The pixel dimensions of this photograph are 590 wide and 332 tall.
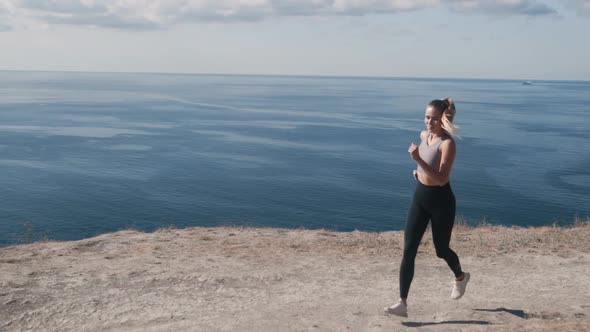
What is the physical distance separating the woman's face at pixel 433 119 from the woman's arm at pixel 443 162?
19cm

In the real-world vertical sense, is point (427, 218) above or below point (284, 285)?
above

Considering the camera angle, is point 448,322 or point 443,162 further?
point 448,322

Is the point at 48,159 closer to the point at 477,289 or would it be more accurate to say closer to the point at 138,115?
the point at 138,115

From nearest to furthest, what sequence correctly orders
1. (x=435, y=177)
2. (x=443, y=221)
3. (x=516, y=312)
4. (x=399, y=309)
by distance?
(x=435, y=177)
(x=443, y=221)
(x=399, y=309)
(x=516, y=312)

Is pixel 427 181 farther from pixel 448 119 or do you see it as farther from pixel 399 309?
pixel 399 309

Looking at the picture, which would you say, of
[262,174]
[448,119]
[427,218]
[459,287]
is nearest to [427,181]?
[427,218]

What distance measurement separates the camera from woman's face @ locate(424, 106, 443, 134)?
19.4ft

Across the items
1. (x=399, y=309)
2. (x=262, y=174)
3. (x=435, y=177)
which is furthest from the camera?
(x=262, y=174)

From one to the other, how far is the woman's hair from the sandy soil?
7.31 feet

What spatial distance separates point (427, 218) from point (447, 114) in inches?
45.5

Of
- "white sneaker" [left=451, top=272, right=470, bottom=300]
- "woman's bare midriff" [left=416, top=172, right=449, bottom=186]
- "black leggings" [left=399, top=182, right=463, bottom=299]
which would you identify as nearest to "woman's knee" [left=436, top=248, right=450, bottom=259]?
"black leggings" [left=399, top=182, right=463, bottom=299]

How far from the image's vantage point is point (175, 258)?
31.4ft

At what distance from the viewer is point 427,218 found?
243 inches

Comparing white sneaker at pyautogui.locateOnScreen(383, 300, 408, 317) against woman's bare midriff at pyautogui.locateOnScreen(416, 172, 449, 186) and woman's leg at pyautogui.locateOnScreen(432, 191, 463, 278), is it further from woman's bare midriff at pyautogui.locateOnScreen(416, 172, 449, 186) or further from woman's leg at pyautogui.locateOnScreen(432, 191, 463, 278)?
woman's bare midriff at pyautogui.locateOnScreen(416, 172, 449, 186)
